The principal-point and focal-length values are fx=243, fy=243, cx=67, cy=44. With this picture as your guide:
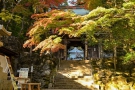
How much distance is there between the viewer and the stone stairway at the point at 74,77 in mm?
13258

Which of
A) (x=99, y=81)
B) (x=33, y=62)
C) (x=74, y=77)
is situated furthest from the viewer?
(x=33, y=62)

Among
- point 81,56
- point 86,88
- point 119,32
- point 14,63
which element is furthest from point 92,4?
point 81,56

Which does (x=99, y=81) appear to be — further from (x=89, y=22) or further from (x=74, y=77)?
(x=89, y=22)

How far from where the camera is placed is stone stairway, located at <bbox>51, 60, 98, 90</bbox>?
13.3m

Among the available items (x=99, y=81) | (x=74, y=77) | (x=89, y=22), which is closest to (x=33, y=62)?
(x=74, y=77)

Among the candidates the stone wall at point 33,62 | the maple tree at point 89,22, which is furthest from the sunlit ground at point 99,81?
the maple tree at point 89,22

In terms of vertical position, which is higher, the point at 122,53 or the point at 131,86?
the point at 122,53

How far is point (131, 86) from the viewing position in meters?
12.7

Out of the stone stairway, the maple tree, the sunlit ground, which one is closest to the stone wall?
the stone stairway

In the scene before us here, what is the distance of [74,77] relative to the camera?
14203 millimetres

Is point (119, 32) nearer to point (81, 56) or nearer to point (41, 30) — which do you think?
point (41, 30)

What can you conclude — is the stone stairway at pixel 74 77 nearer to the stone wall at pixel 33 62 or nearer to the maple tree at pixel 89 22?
the stone wall at pixel 33 62

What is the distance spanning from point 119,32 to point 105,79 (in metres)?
3.82

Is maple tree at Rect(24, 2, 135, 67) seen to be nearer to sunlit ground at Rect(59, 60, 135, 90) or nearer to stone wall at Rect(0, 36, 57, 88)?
sunlit ground at Rect(59, 60, 135, 90)
